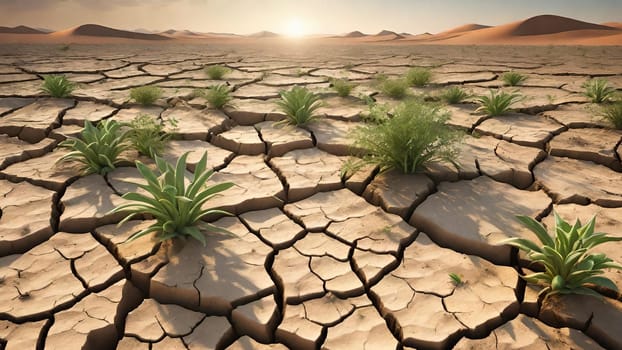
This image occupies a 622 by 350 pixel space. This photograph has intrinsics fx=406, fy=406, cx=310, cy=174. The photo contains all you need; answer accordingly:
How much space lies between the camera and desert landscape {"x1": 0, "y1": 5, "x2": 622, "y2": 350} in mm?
1498

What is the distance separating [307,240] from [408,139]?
0.91 metres

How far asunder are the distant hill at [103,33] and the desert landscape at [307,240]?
1541cm

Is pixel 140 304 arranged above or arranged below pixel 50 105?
below

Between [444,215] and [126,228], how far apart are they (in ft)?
5.39

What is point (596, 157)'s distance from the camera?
2742mm

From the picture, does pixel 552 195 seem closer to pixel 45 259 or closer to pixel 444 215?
pixel 444 215

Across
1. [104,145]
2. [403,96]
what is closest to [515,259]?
[104,145]

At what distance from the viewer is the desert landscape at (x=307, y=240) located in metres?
1.50

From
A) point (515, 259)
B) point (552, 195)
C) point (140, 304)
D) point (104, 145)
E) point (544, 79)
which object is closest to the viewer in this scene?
point (140, 304)

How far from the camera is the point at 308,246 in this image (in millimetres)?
1972

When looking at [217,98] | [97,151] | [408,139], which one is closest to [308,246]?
[408,139]

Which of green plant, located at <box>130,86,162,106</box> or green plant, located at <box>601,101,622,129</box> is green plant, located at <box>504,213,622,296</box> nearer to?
green plant, located at <box>601,101,622,129</box>

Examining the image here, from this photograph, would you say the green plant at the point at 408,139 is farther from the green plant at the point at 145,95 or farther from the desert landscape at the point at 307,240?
the green plant at the point at 145,95

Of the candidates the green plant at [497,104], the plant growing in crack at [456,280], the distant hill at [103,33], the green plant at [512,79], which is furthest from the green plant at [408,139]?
the distant hill at [103,33]
